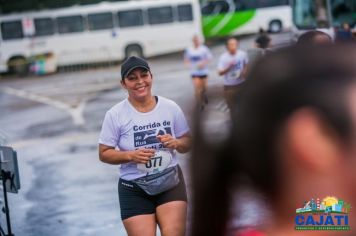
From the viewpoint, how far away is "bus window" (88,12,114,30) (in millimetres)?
37188

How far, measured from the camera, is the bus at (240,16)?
1575 inches

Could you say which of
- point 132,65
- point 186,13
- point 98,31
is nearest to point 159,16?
point 186,13

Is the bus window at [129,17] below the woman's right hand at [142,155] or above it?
above

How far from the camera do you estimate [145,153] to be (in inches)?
179

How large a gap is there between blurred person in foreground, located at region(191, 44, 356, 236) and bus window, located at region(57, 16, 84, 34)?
119 ft

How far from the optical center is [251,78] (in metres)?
1.50

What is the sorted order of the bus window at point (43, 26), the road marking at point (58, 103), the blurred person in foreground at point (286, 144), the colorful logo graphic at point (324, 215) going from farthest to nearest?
the bus window at point (43, 26)
the road marking at point (58, 103)
the colorful logo graphic at point (324, 215)
the blurred person in foreground at point (286, 144)

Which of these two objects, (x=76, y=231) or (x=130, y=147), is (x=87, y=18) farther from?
(x=130, y=147)

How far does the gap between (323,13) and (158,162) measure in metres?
17.6

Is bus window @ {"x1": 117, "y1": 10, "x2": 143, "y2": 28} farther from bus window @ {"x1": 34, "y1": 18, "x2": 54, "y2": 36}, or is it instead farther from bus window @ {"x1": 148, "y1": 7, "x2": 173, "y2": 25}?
bus window @ {"x1": 34, "y1": 18, "x2": 54, "y2": 36}

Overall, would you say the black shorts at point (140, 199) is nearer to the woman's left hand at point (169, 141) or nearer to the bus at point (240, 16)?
the woman's left hand at point (169, 141)

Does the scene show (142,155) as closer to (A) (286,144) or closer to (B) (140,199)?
(B) (140,199)

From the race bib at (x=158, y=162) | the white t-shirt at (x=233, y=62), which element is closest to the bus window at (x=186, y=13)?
the white t-shirt at (x=233, y=62)

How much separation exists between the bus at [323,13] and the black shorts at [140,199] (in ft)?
45.1
